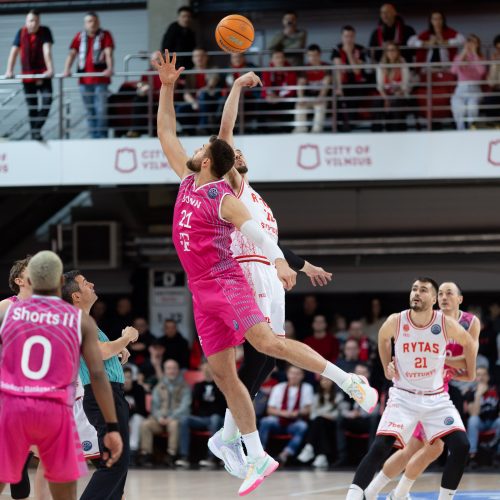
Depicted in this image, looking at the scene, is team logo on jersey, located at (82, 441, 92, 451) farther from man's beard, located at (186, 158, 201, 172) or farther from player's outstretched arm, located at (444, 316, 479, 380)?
player's outstretched arm, located at (444, 316, 479, 380)

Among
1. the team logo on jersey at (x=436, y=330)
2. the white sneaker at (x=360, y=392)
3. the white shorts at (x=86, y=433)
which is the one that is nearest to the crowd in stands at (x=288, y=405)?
the team logo on jersey at (x=436, y=330)

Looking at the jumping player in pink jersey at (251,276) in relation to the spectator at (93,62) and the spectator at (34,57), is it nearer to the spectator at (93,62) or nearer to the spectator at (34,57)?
the spectator at (93,62)

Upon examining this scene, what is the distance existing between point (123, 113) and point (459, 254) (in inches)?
224

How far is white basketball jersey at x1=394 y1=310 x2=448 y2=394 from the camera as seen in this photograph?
365 inches

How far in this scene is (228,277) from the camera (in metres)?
7.02

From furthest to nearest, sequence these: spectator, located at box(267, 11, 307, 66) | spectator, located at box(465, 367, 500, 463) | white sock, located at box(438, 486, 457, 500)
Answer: spectator, located at box(267, 11, 307, 66) < spectator, located at box(465, 367, 500, 463) < white sock, located at box(438, 486, 457, 500)

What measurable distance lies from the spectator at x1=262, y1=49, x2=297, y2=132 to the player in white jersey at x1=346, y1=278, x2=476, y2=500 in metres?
5.92

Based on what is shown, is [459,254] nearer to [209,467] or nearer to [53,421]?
[209,467]

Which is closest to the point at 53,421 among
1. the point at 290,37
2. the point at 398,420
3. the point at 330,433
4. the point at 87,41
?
the point at 398,420

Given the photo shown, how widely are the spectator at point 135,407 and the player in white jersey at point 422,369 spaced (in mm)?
6017

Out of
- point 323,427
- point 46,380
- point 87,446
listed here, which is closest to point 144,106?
point 323,427

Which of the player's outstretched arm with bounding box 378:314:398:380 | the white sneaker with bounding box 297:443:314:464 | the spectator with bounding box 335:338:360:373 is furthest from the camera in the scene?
the spectator with bounding box 335:338:360:373

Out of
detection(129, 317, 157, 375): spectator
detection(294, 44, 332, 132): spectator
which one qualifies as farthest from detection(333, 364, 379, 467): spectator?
detection(294, 44, 332, 132): spectator

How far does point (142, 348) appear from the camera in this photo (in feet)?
51.5
